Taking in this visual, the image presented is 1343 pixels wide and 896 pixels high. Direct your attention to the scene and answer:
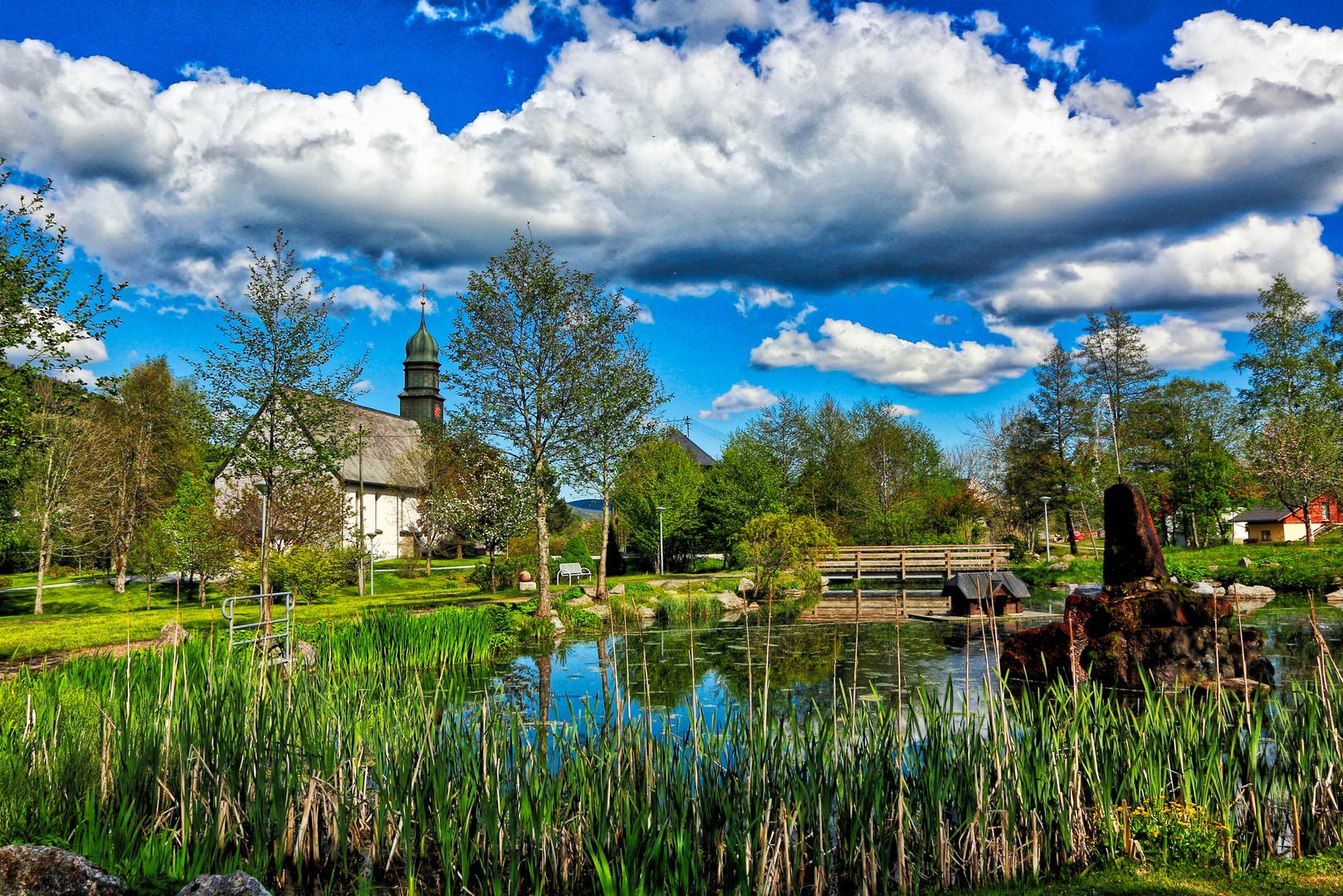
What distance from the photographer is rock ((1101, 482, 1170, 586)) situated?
9.70 m

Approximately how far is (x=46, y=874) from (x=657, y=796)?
228 centimetres

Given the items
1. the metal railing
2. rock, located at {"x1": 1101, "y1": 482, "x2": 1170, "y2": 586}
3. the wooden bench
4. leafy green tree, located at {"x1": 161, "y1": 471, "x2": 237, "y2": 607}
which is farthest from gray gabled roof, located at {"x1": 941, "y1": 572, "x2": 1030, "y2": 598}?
leafy green tree, located at {"x1": 161, "y1": 471, "x2": 237, "y2": 607}

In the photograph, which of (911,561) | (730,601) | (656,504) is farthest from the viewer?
(656,504)

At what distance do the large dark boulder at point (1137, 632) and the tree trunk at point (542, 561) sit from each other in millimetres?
9378

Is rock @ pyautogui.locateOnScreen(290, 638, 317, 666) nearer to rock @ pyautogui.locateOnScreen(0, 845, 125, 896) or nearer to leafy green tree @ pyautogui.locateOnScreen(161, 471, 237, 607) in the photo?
rock @ pyautogui.locateOnScreen(0, 845, 125, 896)

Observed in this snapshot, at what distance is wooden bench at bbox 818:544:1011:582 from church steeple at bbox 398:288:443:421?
30127 millimetres

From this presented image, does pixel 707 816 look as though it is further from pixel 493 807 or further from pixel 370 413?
pixel 370 413

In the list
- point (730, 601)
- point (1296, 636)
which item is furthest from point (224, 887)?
point (730, 601)

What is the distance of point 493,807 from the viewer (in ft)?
11.8

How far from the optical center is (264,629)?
10047 mm

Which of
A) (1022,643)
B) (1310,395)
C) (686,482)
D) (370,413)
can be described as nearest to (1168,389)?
(1310,395)

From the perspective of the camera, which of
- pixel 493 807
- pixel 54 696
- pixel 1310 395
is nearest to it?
pixel 493 807

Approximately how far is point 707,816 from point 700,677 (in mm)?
7139

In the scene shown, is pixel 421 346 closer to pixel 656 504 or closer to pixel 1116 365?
pixel 656 504
